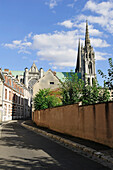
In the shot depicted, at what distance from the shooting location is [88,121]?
32.2 ft

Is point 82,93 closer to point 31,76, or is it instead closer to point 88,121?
point 88,121

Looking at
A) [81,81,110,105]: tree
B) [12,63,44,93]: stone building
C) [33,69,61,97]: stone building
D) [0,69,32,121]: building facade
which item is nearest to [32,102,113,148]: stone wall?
[81,81,110,105]: tree

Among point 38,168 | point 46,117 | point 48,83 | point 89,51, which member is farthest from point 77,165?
point 89,51

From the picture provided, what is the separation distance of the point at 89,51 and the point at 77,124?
241 ft

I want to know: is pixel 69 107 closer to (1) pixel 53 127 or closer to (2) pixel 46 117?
(1) pixel 53 127

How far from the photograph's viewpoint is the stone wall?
26.6ft

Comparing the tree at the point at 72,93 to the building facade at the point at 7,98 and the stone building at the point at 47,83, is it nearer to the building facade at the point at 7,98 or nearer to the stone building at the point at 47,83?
the building facade at the point at 7,98

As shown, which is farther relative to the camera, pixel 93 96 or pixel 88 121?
pixel 93 96

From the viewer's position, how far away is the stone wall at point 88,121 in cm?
812

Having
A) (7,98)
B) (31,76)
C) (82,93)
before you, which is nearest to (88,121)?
(82,93)

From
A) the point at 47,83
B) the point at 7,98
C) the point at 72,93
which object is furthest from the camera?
the point at 47,83

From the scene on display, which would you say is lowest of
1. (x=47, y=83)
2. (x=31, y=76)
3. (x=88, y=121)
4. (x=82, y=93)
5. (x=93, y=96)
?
(x=88, y=121)

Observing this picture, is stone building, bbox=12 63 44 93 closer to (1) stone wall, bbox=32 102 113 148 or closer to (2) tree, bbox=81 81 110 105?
(2) tree, bbox=81 81 110 105

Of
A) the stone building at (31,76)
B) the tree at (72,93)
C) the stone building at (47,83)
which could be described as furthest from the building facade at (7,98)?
the stone building at (31,76)
